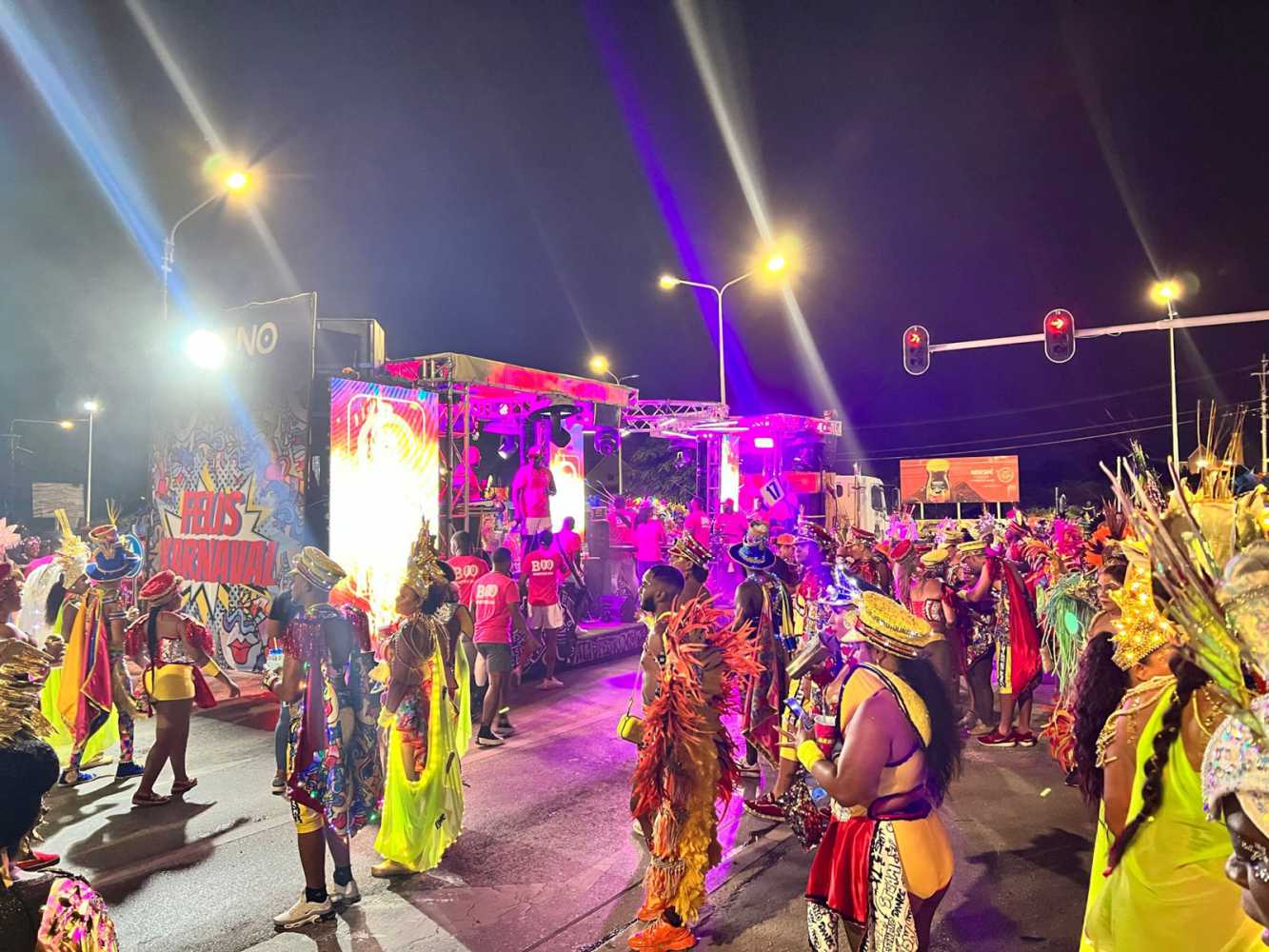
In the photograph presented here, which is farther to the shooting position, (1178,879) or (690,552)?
(690,552)

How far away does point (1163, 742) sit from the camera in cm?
246

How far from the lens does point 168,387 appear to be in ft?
41.8

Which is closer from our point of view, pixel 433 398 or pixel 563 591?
pixel 433 398

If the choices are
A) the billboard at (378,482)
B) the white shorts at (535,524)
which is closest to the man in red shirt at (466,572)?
the billboard at (378,482)

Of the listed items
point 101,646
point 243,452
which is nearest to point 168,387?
point 243,452

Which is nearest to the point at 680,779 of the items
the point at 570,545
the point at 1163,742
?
the point at 1163,742

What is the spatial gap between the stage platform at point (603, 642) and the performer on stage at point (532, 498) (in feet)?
6.67

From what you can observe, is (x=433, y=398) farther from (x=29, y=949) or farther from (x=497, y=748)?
(x=29, y=949)

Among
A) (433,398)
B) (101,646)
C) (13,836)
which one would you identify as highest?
(433,398)

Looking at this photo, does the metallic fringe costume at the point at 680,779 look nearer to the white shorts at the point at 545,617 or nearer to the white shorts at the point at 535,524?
the white shorts at the point at 545,617

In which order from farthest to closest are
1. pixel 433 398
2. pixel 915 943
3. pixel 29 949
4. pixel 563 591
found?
pixel 563 591
pixel 433 398
pixel 915 943
pixel 29 949

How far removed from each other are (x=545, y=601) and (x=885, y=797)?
8.41 meters

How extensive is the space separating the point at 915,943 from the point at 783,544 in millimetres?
6720

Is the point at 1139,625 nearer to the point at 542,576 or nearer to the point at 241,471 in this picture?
the point at 542,576
